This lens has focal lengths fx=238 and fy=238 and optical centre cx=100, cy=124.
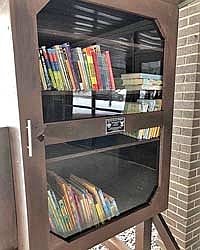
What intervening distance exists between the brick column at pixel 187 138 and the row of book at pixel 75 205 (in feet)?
2.85

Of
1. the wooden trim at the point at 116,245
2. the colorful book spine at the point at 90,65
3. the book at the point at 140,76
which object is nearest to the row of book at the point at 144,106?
the book at the point at 140,76

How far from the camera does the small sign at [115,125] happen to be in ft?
3.09

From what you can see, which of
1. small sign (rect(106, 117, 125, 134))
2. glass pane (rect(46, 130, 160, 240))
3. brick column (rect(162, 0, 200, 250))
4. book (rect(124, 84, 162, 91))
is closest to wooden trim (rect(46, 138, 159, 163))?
glass pane (rect(46, 130, 160, 240))

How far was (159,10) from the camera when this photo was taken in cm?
98

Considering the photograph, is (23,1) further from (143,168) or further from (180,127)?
(180,127)

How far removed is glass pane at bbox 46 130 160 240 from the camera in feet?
3.01

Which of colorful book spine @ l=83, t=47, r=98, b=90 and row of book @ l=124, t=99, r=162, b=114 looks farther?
row of book @ l=124, t=99, r=162, b=114

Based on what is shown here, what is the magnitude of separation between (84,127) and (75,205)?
1.18ft

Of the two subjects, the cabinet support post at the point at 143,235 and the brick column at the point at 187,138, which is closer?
the cabinet support post at the point at 143,235

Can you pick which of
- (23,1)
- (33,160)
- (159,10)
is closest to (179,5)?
(159,10)

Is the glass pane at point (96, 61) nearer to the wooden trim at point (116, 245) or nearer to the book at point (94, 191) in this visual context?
the book at point (94, 191)

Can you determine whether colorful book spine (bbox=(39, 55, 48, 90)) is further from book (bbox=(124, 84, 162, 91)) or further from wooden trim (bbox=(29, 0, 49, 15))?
book (bbox=(124, 84, 162, 91))

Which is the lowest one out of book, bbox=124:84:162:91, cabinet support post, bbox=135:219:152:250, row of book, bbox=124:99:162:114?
cabinet support post, bbox=135:219:152:250

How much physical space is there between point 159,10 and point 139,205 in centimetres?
87
